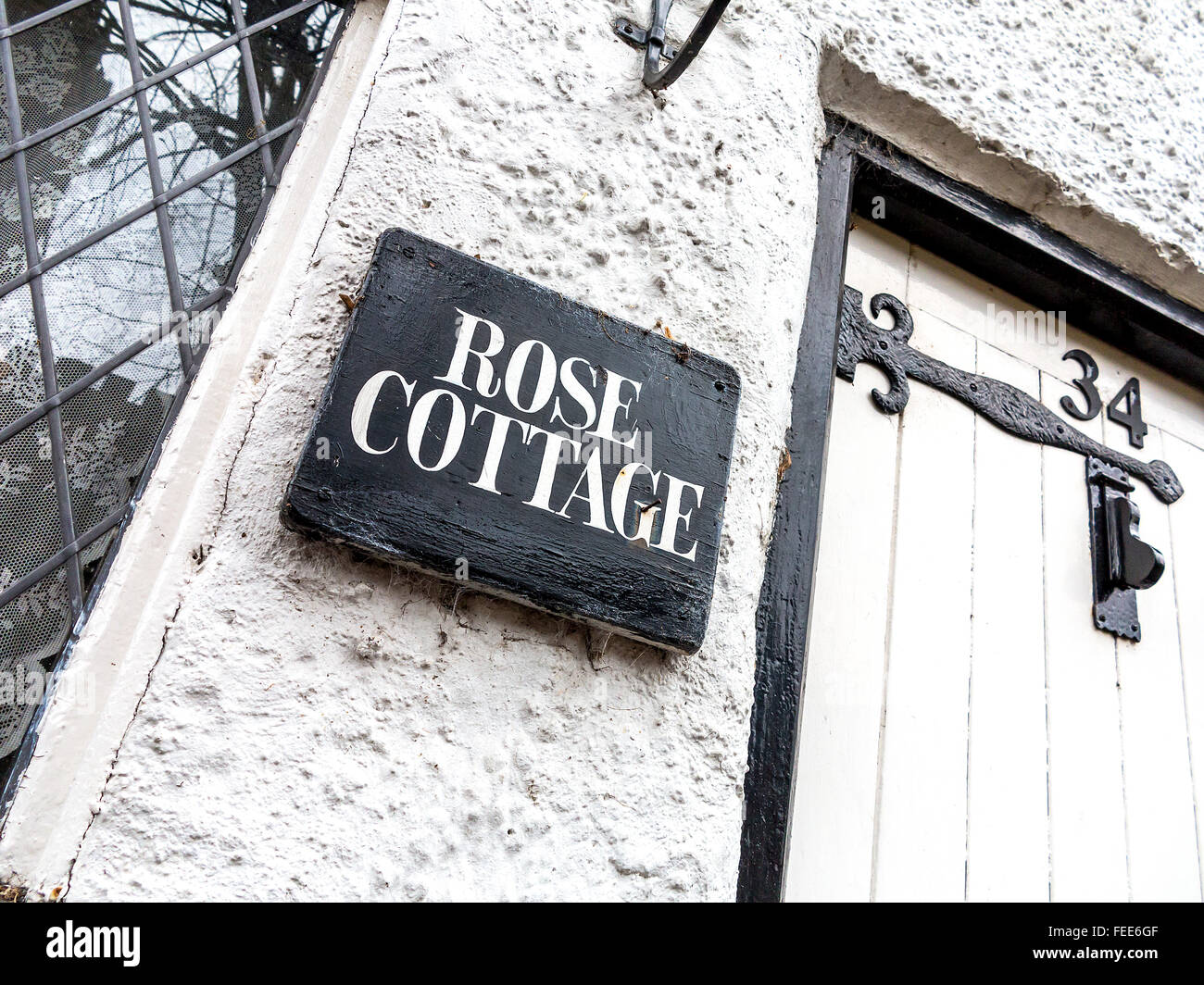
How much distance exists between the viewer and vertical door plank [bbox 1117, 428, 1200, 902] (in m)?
1.25

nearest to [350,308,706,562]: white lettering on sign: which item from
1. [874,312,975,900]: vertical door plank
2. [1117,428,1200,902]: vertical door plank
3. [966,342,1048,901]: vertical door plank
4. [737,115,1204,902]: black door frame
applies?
[737,115,1204,902]: black door frame

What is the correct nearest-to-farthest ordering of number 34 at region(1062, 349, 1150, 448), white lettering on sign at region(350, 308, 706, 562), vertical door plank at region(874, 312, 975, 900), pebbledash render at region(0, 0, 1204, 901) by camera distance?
pebbledash render at region(0, 0, 1204, 901), white lettering on sign at region(350, 308, 706, 562), vertical door plank at region(874, 312, 975, 900), number 34 at region(1062, 349, 1150, 448)

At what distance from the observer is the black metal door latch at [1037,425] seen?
1310 millimetres

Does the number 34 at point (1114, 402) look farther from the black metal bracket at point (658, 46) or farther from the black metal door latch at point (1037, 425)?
the black metal bracket at point (658, 46)

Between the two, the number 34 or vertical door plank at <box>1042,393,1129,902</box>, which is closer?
vertical door plank at <box>1042,393,1129,902</box>

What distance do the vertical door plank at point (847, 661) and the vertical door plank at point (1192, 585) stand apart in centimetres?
59

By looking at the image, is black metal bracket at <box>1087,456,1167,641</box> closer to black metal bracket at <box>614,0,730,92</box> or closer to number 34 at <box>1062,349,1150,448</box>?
number 34 at <box>1062,349,1150,448</box>

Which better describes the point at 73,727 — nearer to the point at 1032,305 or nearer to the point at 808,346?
the point at 808,346

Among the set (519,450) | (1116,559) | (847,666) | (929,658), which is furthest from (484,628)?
(1116,559)

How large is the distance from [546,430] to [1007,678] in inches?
30.9

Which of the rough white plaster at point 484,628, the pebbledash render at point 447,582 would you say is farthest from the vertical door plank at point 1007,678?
the rough white plaster at point 484,628

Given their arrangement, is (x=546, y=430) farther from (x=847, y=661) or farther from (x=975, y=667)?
(x=975, y=667)

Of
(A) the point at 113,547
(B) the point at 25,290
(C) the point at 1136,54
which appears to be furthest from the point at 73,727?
(C) the point at 1136,54

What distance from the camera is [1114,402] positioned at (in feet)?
5.03
